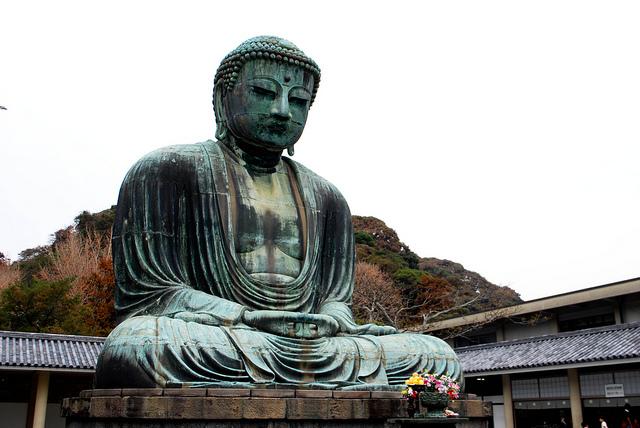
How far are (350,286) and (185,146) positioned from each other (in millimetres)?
2457

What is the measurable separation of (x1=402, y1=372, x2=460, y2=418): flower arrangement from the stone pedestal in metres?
0.12

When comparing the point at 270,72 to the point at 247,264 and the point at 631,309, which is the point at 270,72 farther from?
the point at 631,309

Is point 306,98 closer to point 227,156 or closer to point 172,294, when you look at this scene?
point 227,156

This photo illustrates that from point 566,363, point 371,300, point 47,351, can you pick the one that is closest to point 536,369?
point 566,363

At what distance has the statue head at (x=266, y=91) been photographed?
299 inches

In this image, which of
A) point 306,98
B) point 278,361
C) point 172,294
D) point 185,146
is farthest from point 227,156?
point 278,361

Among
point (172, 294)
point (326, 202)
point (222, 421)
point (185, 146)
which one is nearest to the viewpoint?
point (222, 421)

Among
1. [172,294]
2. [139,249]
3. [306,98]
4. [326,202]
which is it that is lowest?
[172,294]

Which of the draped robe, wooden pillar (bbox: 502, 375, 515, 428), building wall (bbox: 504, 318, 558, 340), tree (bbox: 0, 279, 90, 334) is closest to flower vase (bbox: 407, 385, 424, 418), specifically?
the draped robe

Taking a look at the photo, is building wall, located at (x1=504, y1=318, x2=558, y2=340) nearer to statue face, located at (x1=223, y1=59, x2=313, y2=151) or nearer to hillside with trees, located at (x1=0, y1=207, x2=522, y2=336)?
hillside with trees, located at (x1=0, y1=207, x2=522, y2=336)

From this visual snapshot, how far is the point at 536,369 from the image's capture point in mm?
19406

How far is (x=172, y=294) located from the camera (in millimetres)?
6676

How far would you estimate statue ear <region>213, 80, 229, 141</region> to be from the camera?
26.2ft

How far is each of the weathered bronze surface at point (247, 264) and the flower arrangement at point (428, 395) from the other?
0.51m
